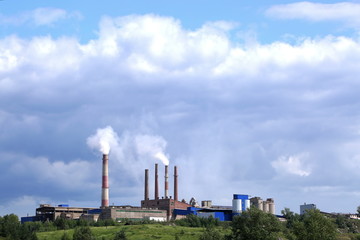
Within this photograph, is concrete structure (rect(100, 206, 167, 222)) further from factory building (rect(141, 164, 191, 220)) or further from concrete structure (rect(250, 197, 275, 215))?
concrete structure (rect(250, 197, 275, 215))

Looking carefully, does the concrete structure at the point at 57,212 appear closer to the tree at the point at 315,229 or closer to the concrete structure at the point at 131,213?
the concrete structure at the point at 131,213

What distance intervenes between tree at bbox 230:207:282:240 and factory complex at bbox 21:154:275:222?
79.9m

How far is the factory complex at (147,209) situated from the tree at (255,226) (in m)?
79.9

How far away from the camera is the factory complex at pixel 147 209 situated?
16325cm

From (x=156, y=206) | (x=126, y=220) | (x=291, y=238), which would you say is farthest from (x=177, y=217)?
(x=291, y=238)

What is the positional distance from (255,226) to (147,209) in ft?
306

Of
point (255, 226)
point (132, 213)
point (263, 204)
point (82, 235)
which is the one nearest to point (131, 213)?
point (132, 213)

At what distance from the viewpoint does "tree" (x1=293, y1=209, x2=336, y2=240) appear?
277 ft

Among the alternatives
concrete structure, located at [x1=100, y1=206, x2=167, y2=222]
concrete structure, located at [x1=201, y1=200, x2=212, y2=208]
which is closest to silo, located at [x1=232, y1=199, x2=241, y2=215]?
concrete structure, located at [x1=100, y1=206, x2=167, y2=222]

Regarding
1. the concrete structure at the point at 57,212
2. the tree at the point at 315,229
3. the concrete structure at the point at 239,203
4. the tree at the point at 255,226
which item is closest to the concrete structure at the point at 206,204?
the concrete structure at the point at 239,203

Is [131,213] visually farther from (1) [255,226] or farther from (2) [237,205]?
(1) [255,226]

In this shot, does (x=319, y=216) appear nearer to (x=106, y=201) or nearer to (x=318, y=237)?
(x=318, y=237)

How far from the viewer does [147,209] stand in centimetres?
17300

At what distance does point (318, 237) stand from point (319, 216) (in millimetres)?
4034
